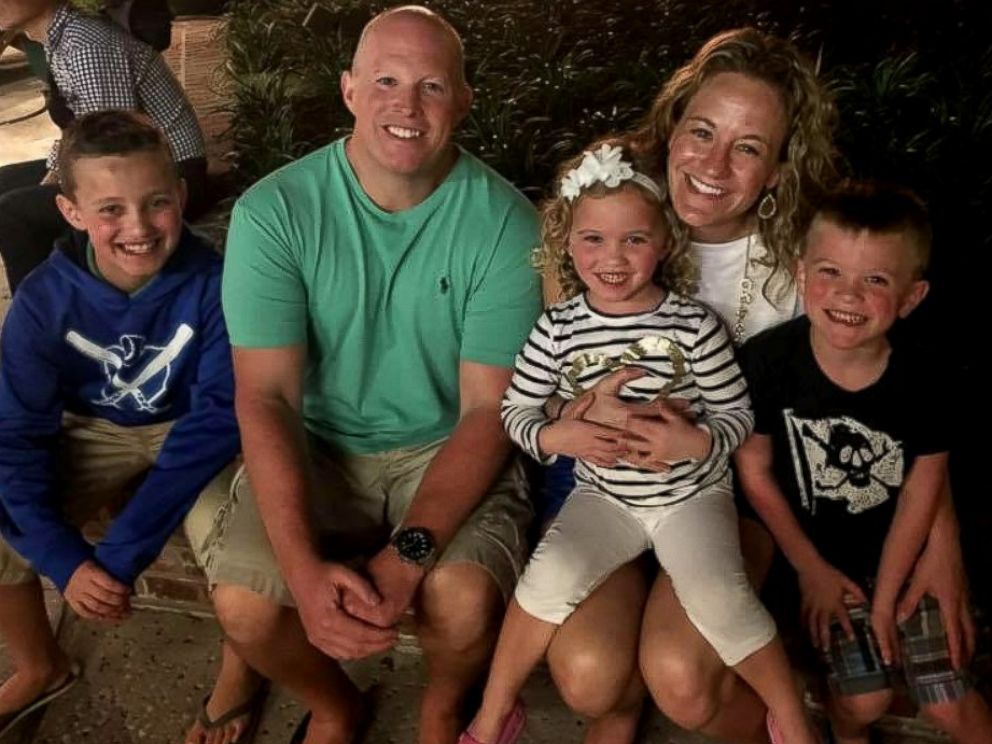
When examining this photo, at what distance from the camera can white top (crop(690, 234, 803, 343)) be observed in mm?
2359

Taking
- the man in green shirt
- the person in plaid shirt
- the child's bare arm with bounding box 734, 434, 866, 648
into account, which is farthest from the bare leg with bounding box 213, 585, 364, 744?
the person in plaid shirt

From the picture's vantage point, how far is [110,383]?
2.51m

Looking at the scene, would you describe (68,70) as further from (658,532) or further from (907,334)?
(907,334)

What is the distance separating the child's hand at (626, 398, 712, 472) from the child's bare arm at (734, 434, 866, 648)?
0.18m

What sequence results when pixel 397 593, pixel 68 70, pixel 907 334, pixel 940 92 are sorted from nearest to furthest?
pixel 397 593 < pixel 907 334 < pixel 68 70 < pixel 940 92

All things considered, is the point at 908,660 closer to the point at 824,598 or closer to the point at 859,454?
the point at 824,598

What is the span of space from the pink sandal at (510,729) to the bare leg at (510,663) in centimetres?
1

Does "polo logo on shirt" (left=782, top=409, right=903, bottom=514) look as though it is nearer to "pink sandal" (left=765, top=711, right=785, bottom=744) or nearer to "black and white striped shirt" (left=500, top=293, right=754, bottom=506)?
"black and white striped shirt" (left=500, top=293, right=754, bottom=506)

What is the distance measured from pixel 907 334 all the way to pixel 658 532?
75 cm

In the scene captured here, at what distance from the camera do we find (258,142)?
435 cm

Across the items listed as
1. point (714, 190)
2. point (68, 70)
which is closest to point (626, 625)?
point (714, 190)

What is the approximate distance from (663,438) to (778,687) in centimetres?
55

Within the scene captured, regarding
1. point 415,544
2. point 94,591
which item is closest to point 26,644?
point 94,591

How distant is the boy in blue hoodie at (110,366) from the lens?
2406 mm
